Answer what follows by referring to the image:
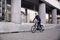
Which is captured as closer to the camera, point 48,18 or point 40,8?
point 40,8

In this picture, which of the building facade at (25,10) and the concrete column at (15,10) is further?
the building facade at (25,10)

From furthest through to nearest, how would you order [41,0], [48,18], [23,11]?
1. [48,18]
2. [23,11]
3. [41,0]

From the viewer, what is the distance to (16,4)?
2139 cm

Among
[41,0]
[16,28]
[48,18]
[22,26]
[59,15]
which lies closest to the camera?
[16,28]

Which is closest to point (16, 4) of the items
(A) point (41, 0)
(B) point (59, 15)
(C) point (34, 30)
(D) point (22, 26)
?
(D) point (22, 26)

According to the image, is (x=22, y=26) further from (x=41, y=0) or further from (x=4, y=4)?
(x=41, y=0)

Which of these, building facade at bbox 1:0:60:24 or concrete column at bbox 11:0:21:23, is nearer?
concrete column at bbox 11:0:21:23

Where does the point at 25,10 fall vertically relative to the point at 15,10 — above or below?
above

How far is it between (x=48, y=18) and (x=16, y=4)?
102 feet

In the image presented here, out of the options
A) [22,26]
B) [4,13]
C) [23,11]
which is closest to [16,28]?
[22,26]

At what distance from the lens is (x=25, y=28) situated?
20.9 metres

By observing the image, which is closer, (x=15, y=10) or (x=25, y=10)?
(x=15, y=10)

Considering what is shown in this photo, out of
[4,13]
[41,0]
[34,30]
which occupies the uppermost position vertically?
[41,0]

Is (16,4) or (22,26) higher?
(16,4)
